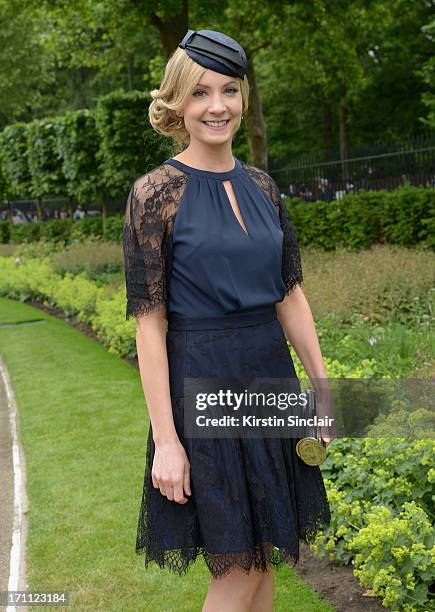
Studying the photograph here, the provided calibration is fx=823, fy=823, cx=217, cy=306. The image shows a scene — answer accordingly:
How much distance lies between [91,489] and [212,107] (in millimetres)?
3914

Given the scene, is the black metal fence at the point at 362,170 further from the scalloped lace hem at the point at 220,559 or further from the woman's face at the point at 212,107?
the scalloped lace hem at the point at 220,559

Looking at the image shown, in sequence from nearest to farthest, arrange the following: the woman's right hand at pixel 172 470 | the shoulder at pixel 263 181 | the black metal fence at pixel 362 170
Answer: the woman's right hand at pixel 172 470
the shoulder at pixel 263 181
the black metal fence at pixel 362 170

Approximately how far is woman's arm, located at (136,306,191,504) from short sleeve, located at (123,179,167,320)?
0.05 m

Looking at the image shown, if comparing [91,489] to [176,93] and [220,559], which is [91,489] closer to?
[220,559]

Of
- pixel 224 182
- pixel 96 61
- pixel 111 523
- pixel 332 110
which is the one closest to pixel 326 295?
pixel 111 523

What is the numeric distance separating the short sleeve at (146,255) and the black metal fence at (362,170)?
12948 mm

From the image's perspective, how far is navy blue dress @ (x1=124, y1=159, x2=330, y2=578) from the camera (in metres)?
2.56

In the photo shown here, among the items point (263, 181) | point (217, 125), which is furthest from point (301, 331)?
point (217, 125)

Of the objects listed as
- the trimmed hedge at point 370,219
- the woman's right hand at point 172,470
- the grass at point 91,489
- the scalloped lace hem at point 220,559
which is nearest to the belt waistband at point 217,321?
the woman's right hand at point 172,470

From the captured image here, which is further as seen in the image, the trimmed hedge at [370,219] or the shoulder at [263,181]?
the trimmed hedge at [370,219]

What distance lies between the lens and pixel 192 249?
101 inches

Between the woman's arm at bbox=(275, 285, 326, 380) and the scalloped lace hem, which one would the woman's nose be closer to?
the woman's arm at bbox=(275, 285, 326, 380)

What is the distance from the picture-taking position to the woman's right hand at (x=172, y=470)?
98.8 inches

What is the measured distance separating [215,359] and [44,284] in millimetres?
14666
